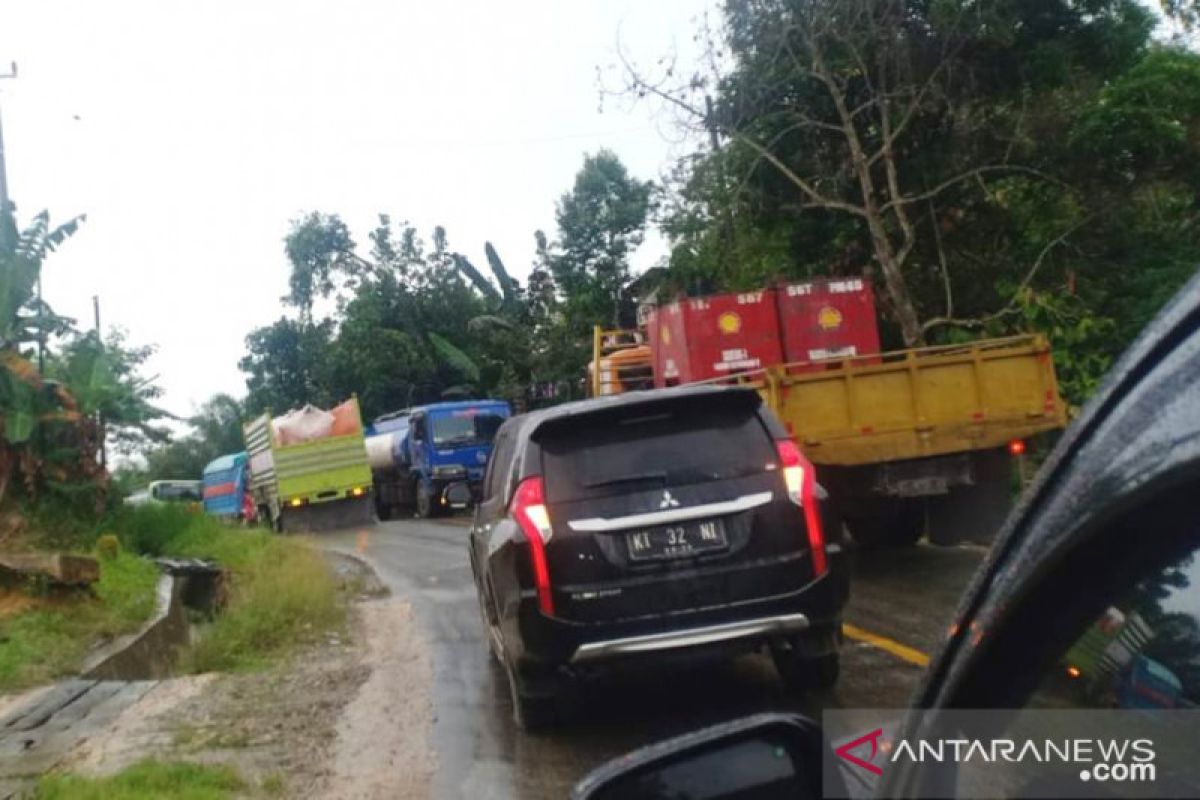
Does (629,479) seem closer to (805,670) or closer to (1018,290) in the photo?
(805,670)

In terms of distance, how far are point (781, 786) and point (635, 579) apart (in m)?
4.10

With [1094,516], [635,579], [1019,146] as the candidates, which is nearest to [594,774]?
[1094,516]

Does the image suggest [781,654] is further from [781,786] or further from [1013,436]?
[781,786]

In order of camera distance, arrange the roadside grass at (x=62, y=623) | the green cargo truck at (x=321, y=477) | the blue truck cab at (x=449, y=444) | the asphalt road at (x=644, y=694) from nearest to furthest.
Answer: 1. the asphalt road at (x=644, y=694)
2. the roadside grass at (x=62, y=623)
3. the green cargo truck at (x=321, y=477)
4. the blue truck cab at (x=449, y=444)

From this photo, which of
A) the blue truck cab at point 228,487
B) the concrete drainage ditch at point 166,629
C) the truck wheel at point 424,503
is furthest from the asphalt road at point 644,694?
the blue truck cab at point 228,487

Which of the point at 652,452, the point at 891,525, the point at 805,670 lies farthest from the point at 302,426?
the point at 652,452

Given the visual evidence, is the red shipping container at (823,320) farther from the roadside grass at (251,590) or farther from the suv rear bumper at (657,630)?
the suv rear bumper at (657,630)

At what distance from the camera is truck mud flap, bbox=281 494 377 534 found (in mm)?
29406

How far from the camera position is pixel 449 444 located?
99.2 ft

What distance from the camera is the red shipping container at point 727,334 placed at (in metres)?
13.2

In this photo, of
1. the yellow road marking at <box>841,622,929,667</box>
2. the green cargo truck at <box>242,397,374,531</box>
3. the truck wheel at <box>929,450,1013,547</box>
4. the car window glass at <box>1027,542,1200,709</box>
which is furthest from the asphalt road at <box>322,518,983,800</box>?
the green cargo truck at <box>242,397,374,531</box>

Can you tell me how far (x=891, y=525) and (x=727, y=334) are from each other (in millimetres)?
2651

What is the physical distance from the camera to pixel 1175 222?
17.2m

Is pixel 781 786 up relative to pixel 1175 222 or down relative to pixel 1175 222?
down
